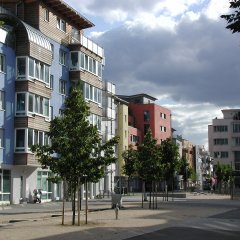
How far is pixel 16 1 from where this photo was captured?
49062mm

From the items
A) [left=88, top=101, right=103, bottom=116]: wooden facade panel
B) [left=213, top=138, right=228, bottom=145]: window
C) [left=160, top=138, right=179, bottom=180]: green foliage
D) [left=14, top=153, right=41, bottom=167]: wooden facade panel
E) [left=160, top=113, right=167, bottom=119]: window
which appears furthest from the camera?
[left=213, top=138, right=228, bottom=145]: window

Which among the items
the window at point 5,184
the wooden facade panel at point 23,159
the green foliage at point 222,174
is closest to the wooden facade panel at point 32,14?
the wooden facade panel at point 23,159

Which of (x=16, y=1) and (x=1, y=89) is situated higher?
(x=16, y=1)

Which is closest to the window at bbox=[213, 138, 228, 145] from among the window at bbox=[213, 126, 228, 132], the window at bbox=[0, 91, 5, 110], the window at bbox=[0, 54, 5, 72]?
the window at bbox=[213, 126, 228, 132]

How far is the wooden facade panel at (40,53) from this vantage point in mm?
45688

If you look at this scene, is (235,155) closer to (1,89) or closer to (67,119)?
(1,89)

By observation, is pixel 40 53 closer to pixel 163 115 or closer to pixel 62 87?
pixel 62 87

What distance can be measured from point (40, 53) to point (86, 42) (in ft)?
35.0

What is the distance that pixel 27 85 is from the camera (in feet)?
148

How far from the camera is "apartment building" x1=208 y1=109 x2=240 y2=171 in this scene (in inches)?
5556

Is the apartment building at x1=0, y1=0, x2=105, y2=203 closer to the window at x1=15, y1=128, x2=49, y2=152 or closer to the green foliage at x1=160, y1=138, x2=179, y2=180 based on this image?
the window at x1=15, y1=128, x2=49, y2=152

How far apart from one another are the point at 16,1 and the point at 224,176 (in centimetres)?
6511

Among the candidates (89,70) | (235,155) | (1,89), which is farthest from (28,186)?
(235,155)

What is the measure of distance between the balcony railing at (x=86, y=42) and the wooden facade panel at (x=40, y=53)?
7.30 m
